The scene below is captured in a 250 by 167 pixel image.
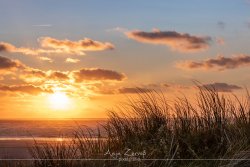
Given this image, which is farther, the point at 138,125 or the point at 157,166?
the point at 138,125

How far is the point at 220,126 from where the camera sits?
33.6 ft

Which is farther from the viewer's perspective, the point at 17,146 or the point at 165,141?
the point at 17,146

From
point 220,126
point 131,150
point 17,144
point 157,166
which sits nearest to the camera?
point 157,166

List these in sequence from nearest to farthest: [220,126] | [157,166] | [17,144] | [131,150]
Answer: [157,166] < [131,150] < [220,126] < [17,144]

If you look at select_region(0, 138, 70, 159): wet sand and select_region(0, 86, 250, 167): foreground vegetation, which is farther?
select_region(0, 138, 70, 159): wet sand

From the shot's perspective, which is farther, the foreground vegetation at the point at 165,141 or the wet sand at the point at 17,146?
the wet sand at the point at 17,146

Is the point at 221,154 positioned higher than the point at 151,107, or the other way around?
the point at 151,107

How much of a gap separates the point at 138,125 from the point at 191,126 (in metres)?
1.07

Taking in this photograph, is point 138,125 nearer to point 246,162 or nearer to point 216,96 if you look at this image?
point 216,96

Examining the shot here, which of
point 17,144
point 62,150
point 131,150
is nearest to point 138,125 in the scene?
point 131,150

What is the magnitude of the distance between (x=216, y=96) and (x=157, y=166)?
2777mm

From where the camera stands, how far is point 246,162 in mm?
8805

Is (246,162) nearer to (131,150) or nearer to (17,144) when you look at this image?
(131,150)

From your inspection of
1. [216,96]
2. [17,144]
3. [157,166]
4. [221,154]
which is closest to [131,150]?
[157,166]
